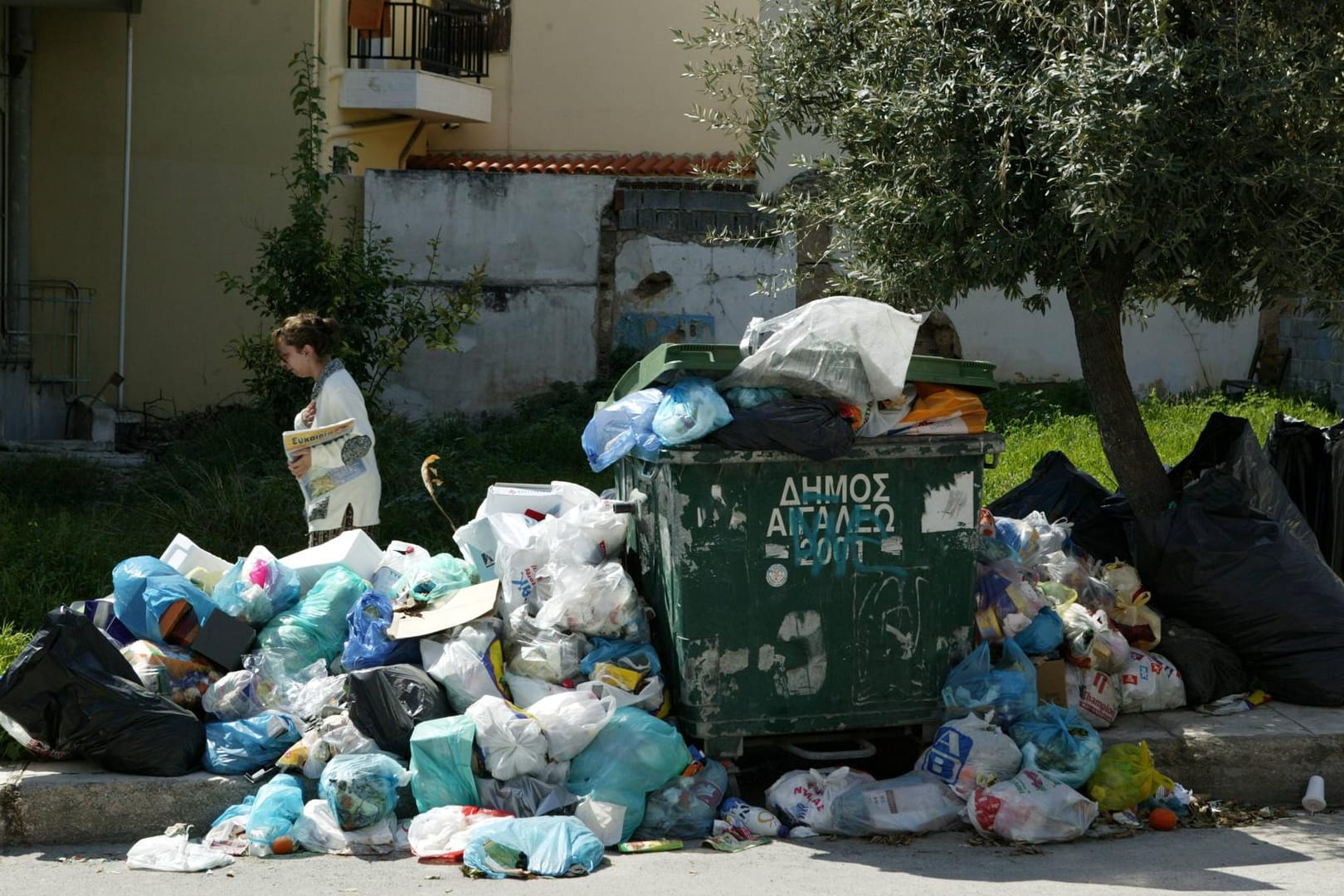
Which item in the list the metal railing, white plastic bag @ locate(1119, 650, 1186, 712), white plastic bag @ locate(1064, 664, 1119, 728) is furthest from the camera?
the metal railing

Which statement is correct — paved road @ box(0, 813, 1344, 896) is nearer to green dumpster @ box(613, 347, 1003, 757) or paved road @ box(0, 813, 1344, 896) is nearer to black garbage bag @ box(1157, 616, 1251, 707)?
green dumpster @ box(613, 347, 1003, 757)

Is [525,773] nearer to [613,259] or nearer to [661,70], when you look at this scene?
[613,259]

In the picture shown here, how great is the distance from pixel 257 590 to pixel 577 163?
978 cm

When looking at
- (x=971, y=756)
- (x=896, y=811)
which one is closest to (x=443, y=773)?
(x=896, y=811)

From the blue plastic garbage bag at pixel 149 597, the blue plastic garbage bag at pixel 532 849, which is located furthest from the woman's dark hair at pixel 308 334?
the blue plastic garbage bag at pixel 532 849

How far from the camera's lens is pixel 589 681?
4.71m

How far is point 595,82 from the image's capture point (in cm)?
1800

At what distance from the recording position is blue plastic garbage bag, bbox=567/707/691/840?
447cm

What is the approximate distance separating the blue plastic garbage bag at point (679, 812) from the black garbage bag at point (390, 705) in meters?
0.77

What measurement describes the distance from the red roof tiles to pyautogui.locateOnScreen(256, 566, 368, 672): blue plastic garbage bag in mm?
8062

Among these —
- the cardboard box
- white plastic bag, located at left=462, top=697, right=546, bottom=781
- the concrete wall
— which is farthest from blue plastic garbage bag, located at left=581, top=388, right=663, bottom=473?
the concrete wall

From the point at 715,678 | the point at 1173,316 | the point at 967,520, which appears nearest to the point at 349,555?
the point at 715,678

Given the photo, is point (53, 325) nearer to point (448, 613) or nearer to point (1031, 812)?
point (448, 613)

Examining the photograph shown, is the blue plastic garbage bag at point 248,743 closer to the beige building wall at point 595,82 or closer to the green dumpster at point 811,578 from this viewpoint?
the green dumpster at point 811,578
